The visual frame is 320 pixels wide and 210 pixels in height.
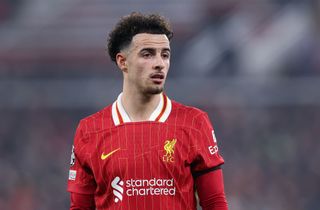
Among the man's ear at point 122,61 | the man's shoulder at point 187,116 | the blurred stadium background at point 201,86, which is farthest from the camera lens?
Answer: the blurred stadium background at point 201,86

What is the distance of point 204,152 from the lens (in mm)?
4676

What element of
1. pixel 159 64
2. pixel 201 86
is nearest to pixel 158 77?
pixel 159 64

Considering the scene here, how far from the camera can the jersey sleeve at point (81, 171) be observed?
480 centimetres

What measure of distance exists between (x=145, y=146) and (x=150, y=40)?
51 cm

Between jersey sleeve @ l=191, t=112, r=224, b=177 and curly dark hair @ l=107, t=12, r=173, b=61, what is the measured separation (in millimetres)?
484

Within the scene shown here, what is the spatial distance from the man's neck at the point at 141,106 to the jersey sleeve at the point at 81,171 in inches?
10.2

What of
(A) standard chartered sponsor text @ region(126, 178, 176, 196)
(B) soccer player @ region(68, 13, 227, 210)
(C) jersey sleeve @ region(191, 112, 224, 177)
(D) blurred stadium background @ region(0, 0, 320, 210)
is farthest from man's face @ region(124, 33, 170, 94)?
(D) blurred stadium background @ region(0, 0, 320, 210)

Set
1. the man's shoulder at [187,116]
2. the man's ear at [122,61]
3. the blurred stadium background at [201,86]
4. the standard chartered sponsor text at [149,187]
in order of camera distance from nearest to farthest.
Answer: the standard chartered sponsor text at [149,187] < the man's shoulder at [187,116] < the man's ear at [122,61] < the blurred stadium background at [201,86]

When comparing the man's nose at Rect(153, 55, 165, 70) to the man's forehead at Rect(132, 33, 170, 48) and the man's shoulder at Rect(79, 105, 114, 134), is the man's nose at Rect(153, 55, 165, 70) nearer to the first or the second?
the man's forehead at Rect(132, 33, 170, 48)

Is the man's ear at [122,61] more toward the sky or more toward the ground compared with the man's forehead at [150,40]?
more toward the ground

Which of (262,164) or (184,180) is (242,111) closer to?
(262,164)

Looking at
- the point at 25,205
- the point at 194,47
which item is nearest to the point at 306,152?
the point at 194,47

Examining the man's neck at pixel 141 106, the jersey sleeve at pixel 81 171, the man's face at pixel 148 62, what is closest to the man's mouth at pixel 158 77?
the man's face at pixel 148 62

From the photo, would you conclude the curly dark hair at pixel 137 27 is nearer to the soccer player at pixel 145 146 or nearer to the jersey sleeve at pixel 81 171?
the soccer player at pixel 145 146
